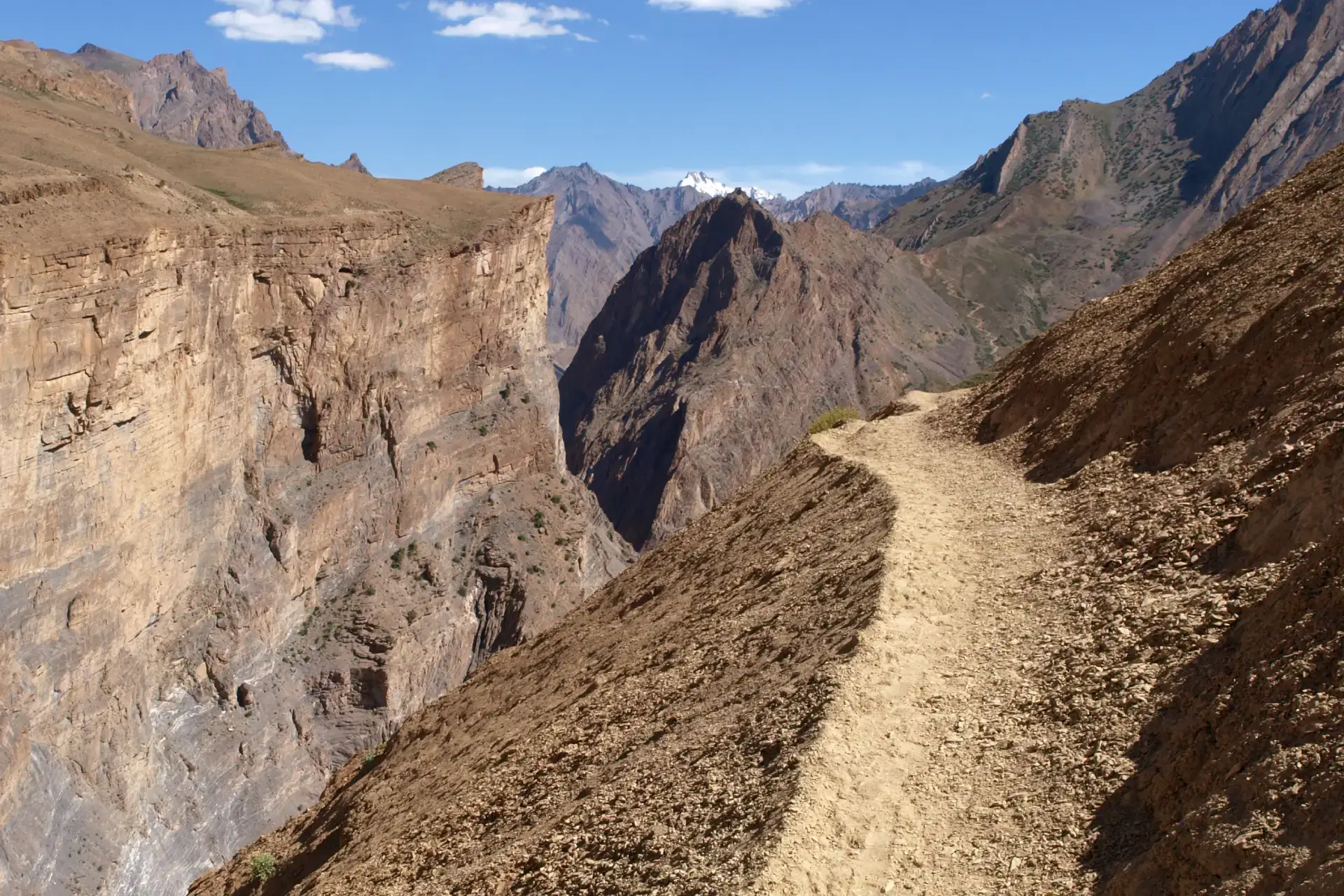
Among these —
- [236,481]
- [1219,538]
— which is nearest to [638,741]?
[1219,538]

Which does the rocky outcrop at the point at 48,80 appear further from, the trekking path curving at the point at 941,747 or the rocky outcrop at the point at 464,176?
the trekking path curving at the point at 941,747

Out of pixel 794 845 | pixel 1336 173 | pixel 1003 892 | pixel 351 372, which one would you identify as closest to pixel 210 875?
pixel 794 845

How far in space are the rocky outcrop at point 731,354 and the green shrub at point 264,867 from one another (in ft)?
301

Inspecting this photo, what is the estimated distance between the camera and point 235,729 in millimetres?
50875

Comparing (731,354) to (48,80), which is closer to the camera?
(48,80)

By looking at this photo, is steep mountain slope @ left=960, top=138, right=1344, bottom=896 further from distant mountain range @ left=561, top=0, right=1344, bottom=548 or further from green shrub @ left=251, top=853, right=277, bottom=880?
distant mountain range @ left=561, top=0, right=1344, bottom=548

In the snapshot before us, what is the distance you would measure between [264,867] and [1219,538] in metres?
16.2

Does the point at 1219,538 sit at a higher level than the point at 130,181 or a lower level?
lower

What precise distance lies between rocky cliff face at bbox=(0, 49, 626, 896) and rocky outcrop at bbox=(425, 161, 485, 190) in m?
9.38

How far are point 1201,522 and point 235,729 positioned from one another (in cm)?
4650

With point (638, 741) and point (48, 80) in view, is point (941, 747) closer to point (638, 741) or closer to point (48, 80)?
point (638, 741)

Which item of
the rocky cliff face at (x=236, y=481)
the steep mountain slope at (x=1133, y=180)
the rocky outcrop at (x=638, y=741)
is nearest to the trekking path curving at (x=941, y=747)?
the rocky outcrop at (x=638, y=741)

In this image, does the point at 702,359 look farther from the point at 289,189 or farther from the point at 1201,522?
the point at 1201,522

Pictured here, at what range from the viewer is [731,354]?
442ft
